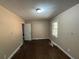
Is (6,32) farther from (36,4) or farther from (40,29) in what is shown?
(40,29)

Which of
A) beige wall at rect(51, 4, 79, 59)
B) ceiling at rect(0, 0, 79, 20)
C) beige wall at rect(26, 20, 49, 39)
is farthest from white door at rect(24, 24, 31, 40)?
ceiling at rect(0, 0, 79, 20)

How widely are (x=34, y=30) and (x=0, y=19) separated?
23.4ft

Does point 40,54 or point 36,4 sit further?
point 40,54

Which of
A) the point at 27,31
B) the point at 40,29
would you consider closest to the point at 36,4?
the point at 27,31

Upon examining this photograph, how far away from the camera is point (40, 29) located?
10469 millimetres

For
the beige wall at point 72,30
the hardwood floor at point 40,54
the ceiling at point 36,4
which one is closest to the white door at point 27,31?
the hardwood floor at point 40,54

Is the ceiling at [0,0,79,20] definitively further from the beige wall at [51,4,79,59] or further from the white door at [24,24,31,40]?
the white door at [24,24,31,40]

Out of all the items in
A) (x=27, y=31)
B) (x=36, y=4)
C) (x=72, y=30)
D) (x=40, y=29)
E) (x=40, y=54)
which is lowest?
(x=40, y=54)

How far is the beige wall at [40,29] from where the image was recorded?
10.4 meters

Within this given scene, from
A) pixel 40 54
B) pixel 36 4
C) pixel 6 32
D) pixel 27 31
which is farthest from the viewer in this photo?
pixel 27 31

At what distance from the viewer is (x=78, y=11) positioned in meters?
3.48

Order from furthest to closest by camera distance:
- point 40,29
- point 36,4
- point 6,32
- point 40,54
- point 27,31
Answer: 1. point 40,29
2. point 27,31
3. point 40,54
4. point 6,32
5. point 36,4

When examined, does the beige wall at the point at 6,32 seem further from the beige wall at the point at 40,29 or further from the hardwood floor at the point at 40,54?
the beige wall at the point at 40,29

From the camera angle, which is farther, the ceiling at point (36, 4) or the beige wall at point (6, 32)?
the beige wall at point (6, 32)
